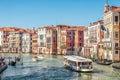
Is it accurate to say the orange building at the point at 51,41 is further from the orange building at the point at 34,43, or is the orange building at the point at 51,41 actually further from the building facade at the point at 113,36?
the building facade at the point at 113,36

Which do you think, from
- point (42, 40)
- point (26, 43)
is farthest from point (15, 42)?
point (42, 40)

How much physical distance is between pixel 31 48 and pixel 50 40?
12.0 m

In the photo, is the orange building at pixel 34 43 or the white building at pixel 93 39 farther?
the orange building at pixel 34 43

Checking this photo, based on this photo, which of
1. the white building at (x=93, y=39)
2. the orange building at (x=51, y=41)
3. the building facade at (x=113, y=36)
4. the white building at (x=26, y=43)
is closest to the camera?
the building facade at (x=113, y=36)

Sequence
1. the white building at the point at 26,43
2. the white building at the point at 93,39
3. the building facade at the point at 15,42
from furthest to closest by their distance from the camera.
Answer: the building facade at the point at 15,42 < the white building at the point at 26,43 < the white building at the point at 93,39

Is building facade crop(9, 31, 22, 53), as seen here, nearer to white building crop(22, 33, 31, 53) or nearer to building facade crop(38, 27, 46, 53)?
white building crop(22, 33, 31, 53)

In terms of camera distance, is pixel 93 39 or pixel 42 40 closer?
pixel 93 39

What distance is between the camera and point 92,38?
53.8 meters

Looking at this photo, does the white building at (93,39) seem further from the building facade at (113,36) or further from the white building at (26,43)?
the white building at (26,43)

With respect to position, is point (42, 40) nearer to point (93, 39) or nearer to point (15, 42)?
point (15, 42)

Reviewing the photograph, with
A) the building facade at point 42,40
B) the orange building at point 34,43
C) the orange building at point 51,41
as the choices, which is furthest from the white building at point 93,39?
the orange building at point 34,43

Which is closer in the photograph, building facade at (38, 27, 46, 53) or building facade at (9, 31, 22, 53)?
building facade at (38, 27, 46, 53)

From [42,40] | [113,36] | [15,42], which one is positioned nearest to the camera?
[113,36]

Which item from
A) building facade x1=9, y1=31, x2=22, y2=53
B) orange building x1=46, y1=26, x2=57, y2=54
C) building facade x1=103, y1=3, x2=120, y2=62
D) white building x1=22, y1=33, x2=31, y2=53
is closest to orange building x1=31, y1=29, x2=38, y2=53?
white building x1=22, y1=33, x2=31, y2=53
